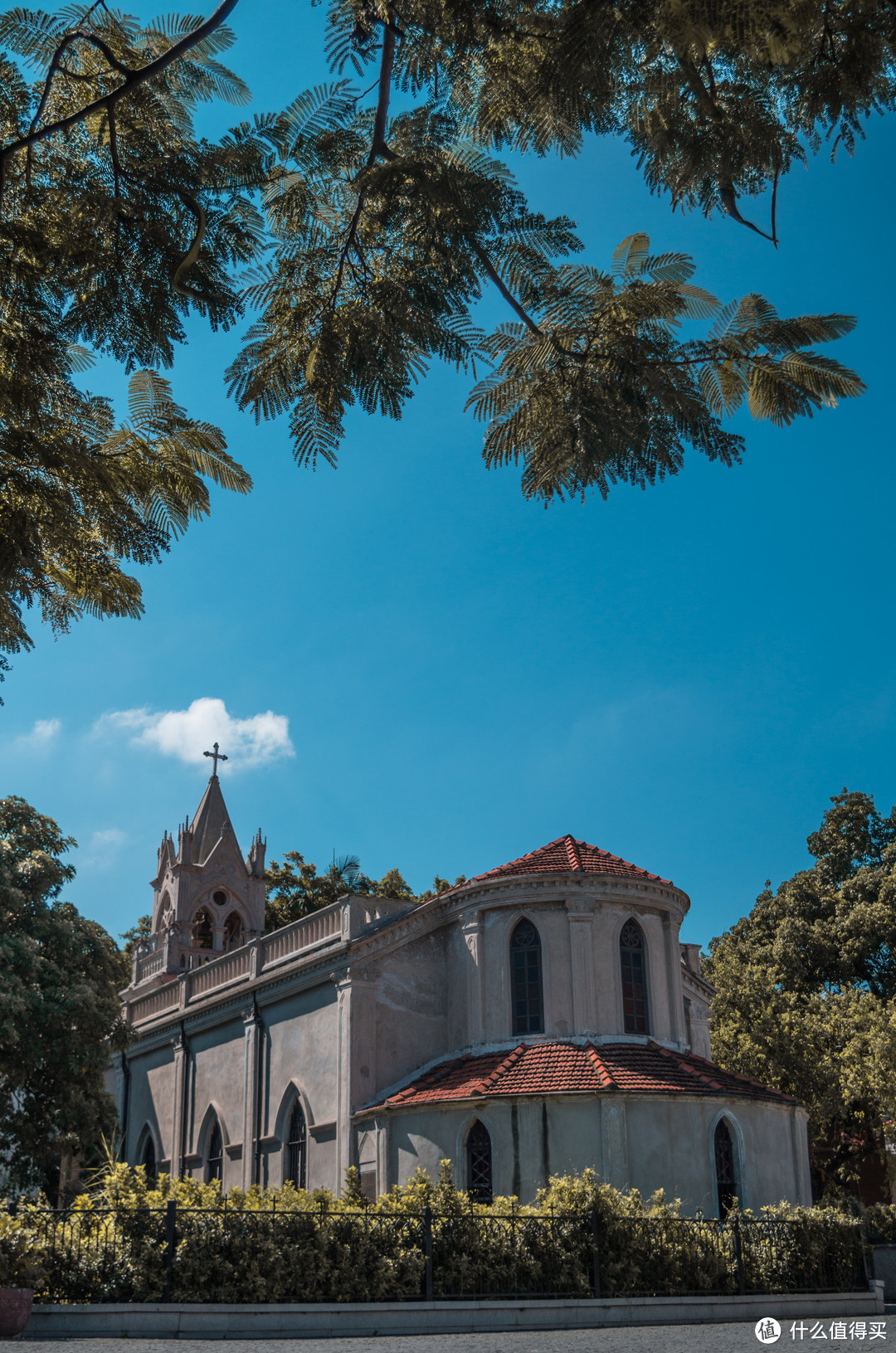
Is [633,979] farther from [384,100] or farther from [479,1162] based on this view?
[384,100]

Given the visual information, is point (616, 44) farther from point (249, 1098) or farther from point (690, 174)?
point (249, 1098)

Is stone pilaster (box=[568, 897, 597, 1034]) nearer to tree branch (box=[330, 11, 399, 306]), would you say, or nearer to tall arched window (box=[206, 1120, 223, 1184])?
tall arched window (box=[206, 1120, 223, 1184])

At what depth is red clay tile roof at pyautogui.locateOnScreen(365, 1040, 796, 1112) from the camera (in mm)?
24359

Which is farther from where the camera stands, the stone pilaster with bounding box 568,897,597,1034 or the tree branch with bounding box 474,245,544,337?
the stone pilaster with bounding box 568,897,597,1034

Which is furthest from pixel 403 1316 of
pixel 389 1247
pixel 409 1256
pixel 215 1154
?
pixel 215 1154

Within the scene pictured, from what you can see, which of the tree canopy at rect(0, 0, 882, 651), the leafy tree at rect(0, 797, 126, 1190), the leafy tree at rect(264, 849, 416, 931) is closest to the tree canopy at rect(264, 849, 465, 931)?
the leafy tree at rect(264, 849, 416, 931)

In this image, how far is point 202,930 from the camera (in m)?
45.2

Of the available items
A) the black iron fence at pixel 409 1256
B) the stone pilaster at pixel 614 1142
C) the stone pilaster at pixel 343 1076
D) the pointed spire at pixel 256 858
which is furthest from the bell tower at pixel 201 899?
the black iron fence at pixel 409 1256

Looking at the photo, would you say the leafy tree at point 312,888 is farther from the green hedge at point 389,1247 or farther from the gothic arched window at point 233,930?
the green hedge at point 389,1247

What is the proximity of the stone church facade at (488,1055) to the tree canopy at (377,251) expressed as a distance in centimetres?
2050

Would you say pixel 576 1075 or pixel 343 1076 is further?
pixel 343 1076

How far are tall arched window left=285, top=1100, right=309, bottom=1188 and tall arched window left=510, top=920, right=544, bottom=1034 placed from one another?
642 cm

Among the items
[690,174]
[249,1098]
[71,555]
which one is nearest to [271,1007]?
[249,1098]

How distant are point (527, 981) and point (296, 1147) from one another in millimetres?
7687
